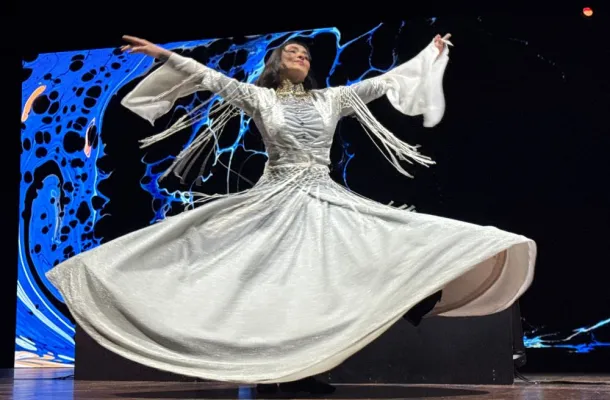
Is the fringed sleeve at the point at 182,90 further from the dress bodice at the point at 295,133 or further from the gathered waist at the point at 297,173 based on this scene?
the gathered waist at the point at 297,173

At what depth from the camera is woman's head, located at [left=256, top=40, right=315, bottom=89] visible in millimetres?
3144

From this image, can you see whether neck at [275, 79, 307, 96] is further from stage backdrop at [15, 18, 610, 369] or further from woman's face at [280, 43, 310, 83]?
stage backdrop at [15, 18, 610, 369]

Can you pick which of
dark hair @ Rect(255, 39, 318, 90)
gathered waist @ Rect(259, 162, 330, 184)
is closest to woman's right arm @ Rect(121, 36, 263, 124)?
dark hair @ Rect(255, 39, 318, 90)

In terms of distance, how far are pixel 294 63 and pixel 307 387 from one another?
1120 millimetres

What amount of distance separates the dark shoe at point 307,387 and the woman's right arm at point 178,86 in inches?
36.9

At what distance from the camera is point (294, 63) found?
3137 millimetres

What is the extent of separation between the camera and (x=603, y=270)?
4.82m

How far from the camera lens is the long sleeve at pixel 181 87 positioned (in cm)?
302

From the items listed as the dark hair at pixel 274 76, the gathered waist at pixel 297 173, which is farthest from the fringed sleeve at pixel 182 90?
the gathered waist at pixel 297 173

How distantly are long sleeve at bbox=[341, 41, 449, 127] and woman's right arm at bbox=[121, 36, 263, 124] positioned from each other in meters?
0.42

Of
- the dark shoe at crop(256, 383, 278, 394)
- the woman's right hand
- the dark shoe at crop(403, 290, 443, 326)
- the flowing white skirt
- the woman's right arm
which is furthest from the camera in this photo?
the woman's right arm

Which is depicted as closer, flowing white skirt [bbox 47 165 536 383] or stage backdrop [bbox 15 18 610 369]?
flowing white skirt [bbox 47 165 536 383]

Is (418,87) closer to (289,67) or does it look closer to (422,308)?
(289,67)

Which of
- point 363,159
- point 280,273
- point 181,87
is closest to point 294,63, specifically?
point 181,87
